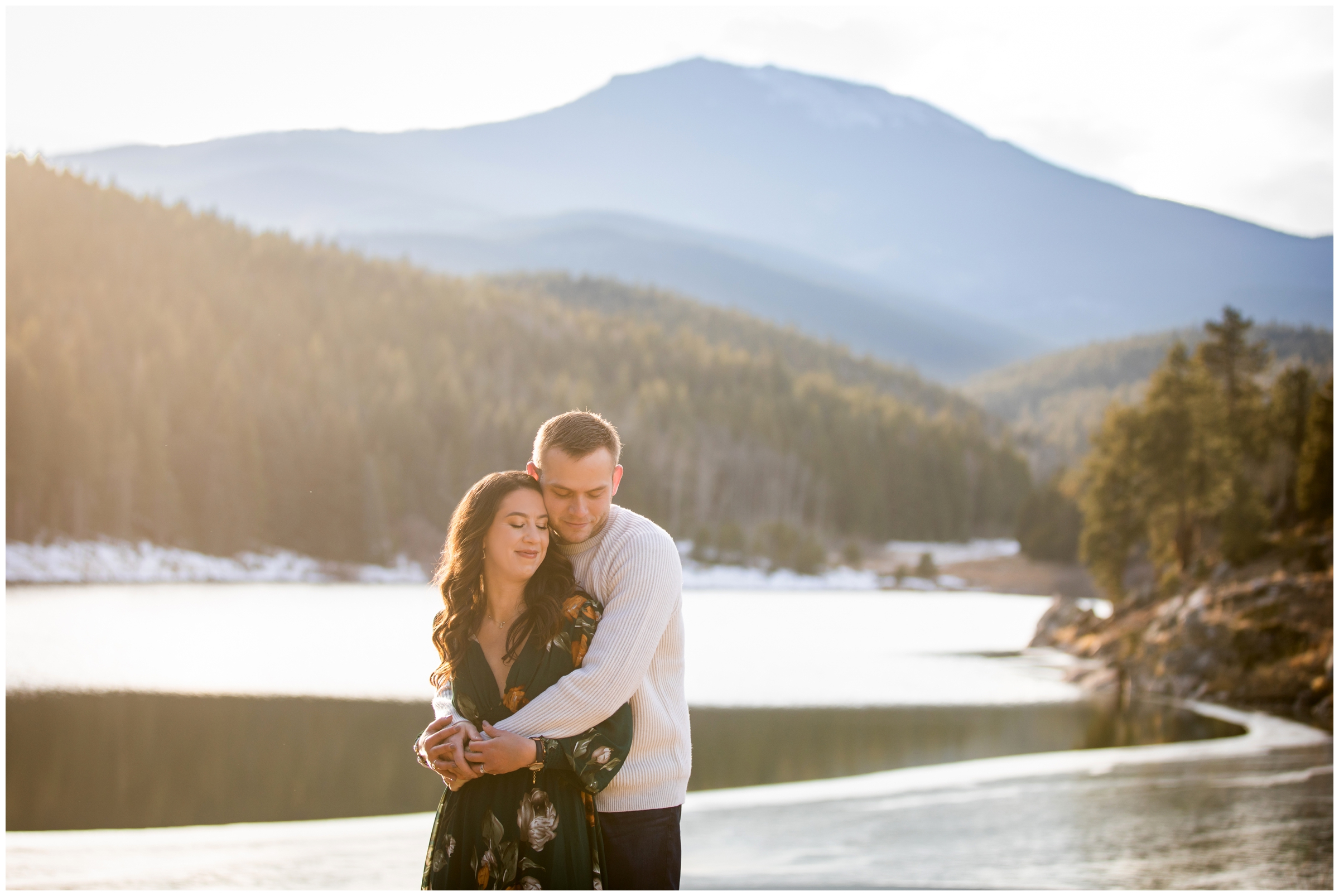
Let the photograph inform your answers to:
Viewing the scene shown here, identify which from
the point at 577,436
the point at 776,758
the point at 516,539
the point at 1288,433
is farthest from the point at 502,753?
the point at 1288,433

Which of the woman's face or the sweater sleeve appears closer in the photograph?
the sweater sleeve

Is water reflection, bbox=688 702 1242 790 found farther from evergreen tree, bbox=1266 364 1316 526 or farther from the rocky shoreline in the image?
evergreen tree, bbox=1266 364 1316 526

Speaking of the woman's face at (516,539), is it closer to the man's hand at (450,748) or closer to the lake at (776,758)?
the man's hand at (450,748)

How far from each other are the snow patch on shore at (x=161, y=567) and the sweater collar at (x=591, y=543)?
37.4 m

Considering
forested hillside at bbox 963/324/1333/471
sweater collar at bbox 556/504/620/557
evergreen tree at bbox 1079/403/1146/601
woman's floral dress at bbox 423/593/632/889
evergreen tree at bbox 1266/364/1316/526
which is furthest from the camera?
forested hillside at bbox 963/324/1333/471

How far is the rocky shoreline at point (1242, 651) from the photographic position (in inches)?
607

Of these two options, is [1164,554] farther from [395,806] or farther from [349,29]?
[349,29]

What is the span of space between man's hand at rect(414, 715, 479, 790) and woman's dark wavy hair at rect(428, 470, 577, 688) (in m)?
0.17

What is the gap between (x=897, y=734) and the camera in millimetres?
14219

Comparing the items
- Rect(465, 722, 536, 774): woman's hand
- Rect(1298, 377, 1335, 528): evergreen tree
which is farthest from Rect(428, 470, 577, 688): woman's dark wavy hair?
Rect(1298, 377, 1335, 528): evergreen tree

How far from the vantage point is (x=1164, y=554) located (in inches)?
873

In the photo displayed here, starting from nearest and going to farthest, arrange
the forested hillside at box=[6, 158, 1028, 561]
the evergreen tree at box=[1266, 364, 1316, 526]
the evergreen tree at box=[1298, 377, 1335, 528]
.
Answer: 1. the evergreen tree at box=[1298, 377, 1335, 528]
2. the evergreen tree at box=[1266, 364, 1316, 526]
3. the forested hillside at box=[6, 158, 1028, 561]

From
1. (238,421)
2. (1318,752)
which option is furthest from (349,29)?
(238,421)

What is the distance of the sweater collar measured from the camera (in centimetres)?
277
